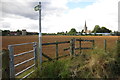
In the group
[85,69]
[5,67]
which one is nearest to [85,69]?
[85,69]

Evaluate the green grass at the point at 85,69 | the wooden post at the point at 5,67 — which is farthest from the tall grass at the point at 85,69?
the wooden post at the point at 5,67

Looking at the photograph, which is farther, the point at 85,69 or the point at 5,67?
the point at 85,69

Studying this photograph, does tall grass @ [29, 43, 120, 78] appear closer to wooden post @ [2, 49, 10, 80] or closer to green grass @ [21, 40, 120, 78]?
green grass @ [21, 40, 120, 78]

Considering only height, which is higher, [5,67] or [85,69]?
[5,67]

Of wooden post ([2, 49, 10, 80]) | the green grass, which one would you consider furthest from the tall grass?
wooden post ([2, 49, 10, 80])

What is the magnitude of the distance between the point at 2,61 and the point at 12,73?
70 cm

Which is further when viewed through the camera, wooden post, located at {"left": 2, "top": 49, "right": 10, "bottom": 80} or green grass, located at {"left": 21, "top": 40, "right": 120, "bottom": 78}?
green grass, located at {"left": 21, "top": 40, "right": 120, "bottom": 78}

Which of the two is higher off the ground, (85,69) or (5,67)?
(5,67)

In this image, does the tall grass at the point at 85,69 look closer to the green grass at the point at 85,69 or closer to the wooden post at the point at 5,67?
the green grass at the point at 85,69

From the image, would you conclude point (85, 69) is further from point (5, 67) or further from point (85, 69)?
point (5, 67)

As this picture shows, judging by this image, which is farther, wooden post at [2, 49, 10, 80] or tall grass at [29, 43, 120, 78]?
tall grass at [29, 43, 120, 78]

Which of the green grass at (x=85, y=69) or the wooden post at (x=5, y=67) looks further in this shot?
the green grass at (x=85, y=69)

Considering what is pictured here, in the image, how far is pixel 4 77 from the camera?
4.43 m

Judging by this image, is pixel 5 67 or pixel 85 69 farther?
pixel 85 69
